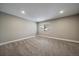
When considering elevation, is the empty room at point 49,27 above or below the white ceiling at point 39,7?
below

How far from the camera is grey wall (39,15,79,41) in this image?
4309 mm

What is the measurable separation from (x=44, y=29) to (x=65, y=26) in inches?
114

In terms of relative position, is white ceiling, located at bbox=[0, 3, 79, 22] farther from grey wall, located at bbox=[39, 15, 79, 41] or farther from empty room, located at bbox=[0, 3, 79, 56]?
grey wall, located at bbox=[39, 15, 79, 41]

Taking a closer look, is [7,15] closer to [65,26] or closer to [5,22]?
[5,22]

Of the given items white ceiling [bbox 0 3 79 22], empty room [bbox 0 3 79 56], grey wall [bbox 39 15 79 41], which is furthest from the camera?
grey wall [bbox 39 15 79 41]

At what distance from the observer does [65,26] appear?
16.3 ft

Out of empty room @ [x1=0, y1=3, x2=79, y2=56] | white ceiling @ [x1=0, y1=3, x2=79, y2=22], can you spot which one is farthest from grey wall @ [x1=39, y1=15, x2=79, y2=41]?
white ceiling @ [x1=0, y1=3, x2=79, y2=22]

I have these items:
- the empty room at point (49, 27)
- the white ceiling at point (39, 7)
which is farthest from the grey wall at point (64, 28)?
the white ceiling at point (39, 7)

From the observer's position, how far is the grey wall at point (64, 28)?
431 centimetres

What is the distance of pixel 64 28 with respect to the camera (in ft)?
16.6

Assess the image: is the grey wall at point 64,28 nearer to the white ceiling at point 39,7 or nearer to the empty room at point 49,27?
the empty room at point 49,27

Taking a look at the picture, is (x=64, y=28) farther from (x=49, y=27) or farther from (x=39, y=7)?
(x=39, y=7)

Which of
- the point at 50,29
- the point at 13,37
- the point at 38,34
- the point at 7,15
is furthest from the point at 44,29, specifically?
the point at 7,15

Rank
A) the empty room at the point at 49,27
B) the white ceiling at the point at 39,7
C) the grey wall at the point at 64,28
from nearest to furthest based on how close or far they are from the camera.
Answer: the white ceiling at the point at 39,7
the empty room at the point at 49,27
the grey wall at the point at 64,28
